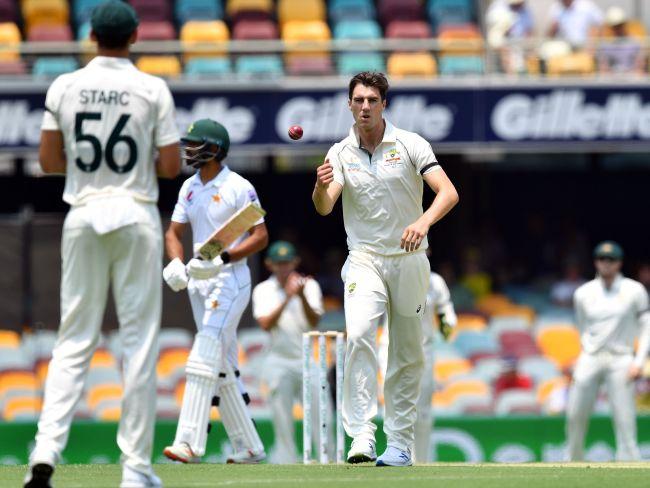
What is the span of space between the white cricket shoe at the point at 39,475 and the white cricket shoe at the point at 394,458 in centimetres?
233

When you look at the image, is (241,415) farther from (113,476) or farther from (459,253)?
(459,253)

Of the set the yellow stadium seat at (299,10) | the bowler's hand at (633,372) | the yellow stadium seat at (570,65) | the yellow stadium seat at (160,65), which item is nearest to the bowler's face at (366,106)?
the bowler's hand at (633,372)

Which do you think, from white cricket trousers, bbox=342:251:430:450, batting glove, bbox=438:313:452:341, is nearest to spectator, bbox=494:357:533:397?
batting glove, bbox=438:313:452:341

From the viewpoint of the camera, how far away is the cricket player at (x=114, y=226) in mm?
6242

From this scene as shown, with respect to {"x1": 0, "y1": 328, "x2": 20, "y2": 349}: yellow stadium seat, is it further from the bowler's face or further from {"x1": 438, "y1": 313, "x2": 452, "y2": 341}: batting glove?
the bowler's face

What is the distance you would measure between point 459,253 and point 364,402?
1093cm

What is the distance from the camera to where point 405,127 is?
53.1 feet

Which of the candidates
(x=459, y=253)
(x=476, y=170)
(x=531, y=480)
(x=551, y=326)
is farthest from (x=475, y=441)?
(x=531, y=480)

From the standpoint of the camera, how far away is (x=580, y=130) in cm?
1661

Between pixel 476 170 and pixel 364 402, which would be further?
pixel 476 170

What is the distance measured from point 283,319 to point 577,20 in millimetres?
6198

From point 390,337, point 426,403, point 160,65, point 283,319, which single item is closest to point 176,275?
point 390,337

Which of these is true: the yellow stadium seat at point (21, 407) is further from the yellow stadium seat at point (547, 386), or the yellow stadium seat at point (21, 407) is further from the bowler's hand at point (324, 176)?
the bowler's hand at point (324, 176)

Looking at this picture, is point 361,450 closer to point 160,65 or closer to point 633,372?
point 633,372
